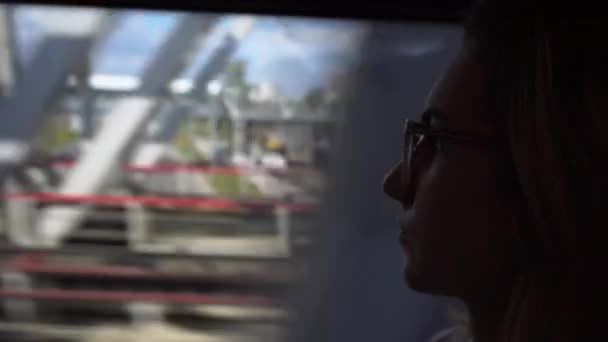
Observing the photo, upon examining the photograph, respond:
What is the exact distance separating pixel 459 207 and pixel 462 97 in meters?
0.15

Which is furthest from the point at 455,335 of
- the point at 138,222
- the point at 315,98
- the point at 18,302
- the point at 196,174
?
the point at 18,302

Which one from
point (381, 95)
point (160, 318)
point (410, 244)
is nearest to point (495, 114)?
point (410, 244)

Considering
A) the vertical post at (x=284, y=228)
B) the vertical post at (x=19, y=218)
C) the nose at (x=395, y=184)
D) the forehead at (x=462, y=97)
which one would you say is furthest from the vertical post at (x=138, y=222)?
the forehead at (x=462, y=97)

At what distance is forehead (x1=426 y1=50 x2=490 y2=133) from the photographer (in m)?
0.88

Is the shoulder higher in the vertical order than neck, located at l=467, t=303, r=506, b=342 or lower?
lower

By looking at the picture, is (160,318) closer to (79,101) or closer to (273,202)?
(273,202)

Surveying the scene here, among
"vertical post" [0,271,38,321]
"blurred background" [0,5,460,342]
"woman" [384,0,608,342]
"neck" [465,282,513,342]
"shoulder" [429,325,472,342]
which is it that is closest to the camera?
"woman" [384,0,608,342]

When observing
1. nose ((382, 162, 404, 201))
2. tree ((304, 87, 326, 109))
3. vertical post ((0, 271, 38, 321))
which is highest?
tree ((304, 87, 326, 109))

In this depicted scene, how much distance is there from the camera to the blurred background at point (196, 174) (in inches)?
87.5

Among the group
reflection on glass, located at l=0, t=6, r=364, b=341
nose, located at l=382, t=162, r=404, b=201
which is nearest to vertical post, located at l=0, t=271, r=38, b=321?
reflection on glass, located at l=0, t=6, r=364, b=341

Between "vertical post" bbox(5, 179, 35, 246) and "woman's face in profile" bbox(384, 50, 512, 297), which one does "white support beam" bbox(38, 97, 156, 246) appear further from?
"woman's face in profile" bbox(384, 50, 512, 297)

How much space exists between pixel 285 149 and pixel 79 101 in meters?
1.18

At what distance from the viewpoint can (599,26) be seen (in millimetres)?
806

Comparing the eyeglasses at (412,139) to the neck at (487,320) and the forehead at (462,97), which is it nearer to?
the forehead at (462,97)
